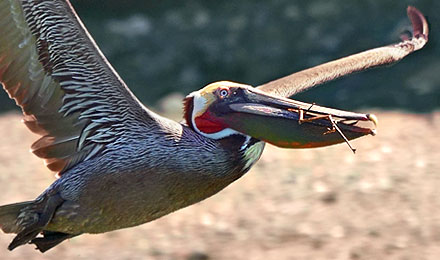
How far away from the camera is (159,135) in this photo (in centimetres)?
462

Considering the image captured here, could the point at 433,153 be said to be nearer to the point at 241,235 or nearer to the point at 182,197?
the point at 241,235

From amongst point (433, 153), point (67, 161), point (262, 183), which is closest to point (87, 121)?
point (67, 161)

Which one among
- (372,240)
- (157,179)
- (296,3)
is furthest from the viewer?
(296,3)

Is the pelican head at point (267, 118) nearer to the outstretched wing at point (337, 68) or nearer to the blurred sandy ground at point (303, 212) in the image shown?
the outstretched wing at point (337, 68)

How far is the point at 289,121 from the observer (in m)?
4.38

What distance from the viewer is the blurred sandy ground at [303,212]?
615 centimetres

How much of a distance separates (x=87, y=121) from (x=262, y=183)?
7.80 ft

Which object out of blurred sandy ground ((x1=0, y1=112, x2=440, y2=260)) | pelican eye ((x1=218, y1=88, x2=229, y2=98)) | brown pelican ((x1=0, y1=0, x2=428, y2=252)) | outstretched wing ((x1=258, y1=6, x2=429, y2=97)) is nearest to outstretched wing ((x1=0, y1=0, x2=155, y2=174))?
brown pelican ((x1=0, y1=0, x2=428, y2=252))

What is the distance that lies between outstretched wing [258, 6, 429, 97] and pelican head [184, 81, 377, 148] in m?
0.54

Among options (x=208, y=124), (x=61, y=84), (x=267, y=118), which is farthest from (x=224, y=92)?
(x=61, y=84)

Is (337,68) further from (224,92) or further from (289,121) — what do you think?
(289,121)

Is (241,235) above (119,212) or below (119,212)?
below

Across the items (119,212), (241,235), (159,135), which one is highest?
(159,135)

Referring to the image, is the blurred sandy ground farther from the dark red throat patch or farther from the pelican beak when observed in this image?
the pelican beak
